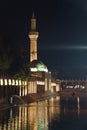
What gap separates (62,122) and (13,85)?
3463 cm

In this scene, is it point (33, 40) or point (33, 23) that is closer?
point (33, 40)

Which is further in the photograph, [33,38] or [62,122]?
[33,38]

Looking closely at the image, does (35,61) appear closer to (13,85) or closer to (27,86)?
(27,86)

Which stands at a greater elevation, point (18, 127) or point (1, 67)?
point (1, 67)

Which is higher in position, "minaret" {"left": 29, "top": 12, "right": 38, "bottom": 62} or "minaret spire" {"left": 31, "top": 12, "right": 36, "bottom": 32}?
"minaret spire" {"left": 31, "top": 12, "right": 36, "bottom": 32}

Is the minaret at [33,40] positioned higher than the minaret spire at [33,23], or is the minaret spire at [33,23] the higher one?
the minaret spire at [33,23]

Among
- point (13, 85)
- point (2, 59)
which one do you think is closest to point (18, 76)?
point (13, 85)

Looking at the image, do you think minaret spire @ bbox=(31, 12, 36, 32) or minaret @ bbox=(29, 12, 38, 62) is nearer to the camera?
minaret @ bbox=(29, 12, 38, 62)

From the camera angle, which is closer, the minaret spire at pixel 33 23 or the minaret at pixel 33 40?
the minaret at pixel 33 40

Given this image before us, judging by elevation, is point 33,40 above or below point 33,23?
below

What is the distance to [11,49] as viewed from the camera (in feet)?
212

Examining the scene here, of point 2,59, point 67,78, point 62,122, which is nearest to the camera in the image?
point 62,122

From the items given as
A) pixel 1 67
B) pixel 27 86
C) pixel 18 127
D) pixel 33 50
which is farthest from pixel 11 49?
pixel 33 50

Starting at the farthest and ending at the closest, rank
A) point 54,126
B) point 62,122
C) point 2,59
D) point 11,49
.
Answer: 1. point 11,49
2. point 2,59
3. point 62,122
4. point 54,126
